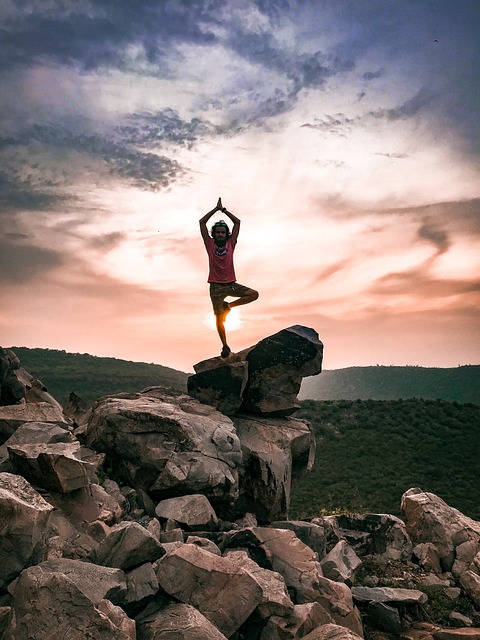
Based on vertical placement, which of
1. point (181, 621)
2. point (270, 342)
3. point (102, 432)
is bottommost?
point (181, 621)

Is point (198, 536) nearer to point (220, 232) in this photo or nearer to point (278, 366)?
point (278, 366)

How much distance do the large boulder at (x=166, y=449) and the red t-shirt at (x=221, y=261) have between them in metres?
4.72

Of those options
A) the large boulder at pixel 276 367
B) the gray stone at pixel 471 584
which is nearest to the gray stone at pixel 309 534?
the gray stone at pixel 471 584

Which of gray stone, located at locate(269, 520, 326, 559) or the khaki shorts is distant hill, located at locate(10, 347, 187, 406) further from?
gray stone, located at locate(269, 520, 326, 559)

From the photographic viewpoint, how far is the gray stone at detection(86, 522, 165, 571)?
845 centimetres

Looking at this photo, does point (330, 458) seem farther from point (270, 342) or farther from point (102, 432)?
point (102, 432)

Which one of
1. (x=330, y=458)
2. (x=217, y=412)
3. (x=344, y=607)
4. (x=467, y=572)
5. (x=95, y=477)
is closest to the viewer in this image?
(x=344, y=607)

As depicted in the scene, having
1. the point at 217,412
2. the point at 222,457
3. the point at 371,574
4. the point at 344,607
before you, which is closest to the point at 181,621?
the point at 344,607

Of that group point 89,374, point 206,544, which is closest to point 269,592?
point 206,544

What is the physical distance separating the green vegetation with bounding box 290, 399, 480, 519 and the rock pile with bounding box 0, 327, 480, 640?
1630 cm

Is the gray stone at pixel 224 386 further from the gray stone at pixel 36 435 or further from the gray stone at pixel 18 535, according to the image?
the gray stone at pixel 18 535

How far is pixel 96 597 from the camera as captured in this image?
7.25m

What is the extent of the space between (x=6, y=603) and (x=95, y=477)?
188 inches

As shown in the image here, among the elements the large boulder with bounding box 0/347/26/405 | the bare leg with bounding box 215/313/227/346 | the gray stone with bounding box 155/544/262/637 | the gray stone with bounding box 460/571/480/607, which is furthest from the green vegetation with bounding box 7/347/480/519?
the gray stone with bounding box 155/544/262/637
